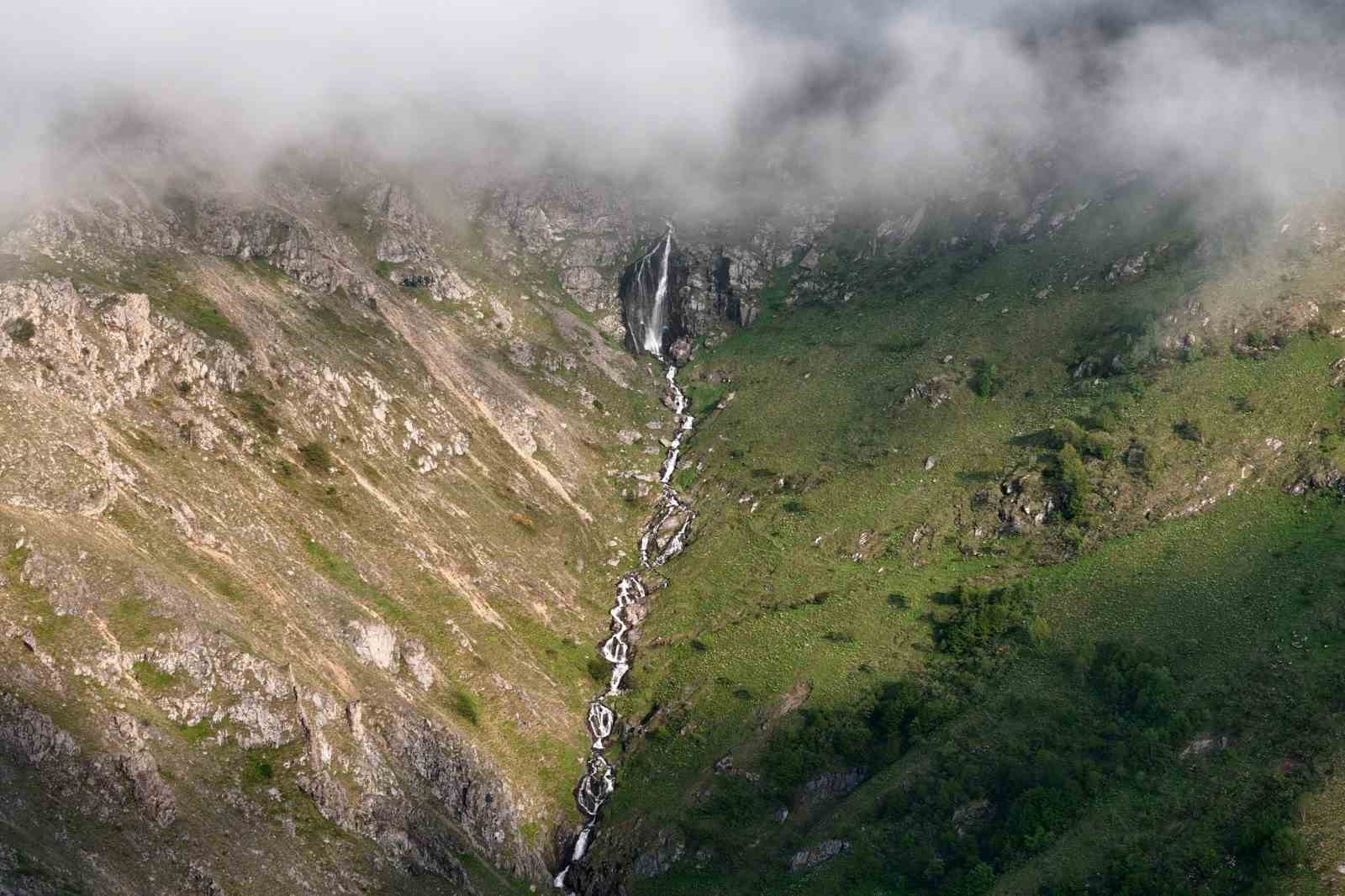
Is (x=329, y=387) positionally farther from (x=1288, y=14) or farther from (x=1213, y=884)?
(x=1288, y=14)

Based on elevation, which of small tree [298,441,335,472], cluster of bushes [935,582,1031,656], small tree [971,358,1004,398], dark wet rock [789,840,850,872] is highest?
small tree [971,358,1004,398]

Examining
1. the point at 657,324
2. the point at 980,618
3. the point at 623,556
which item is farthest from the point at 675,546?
the point at 657,324

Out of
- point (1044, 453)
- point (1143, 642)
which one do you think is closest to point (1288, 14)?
point (1044, 453)

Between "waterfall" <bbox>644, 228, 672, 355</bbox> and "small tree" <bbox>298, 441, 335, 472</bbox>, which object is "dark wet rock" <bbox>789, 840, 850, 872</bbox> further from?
"waterfall" <bbox>644, 228, 672, 355</bbox>

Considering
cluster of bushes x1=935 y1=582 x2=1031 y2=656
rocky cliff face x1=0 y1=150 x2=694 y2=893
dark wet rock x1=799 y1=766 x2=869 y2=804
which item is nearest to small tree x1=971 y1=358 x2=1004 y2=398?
cluster of bushes x1=935 y1=582 x2=1031 y2=656

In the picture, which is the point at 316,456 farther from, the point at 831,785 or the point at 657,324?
the point at 657,324
